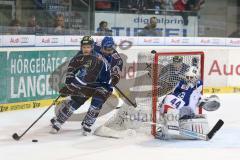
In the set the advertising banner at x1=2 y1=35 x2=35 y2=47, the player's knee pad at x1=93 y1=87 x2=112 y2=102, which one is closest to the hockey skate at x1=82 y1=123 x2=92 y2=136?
the player's knee pad at x1=93 y1=87 x2=112 y2=102

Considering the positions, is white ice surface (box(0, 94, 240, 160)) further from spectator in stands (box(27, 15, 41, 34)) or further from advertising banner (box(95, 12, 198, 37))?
advertising banner (box(95, 12, 198, 37))

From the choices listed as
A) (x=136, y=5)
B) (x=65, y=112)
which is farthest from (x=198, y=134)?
(x=136, y=5)

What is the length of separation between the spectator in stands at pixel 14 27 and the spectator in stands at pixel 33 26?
0.49 ft

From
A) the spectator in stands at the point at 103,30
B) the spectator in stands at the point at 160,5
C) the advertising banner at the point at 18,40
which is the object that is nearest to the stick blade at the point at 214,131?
the advertising banner at the point at 18,40

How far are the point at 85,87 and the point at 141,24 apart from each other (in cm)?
457

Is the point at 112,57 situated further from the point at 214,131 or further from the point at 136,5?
the point at 136,5

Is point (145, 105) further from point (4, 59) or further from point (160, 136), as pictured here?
point (4, 59)

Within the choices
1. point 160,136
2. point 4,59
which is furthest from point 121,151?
point 4,59

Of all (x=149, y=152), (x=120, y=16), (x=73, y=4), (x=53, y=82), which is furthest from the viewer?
(x=120, y=16)

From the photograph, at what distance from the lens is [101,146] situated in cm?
604

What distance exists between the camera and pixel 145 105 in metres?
6.87

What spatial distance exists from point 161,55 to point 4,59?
2389 millimetres

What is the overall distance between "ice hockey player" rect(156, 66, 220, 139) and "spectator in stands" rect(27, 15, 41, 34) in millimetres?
3149

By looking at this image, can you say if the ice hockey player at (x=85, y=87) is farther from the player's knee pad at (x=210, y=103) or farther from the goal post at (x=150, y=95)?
the player's knee pad at (x=210, y=103)
